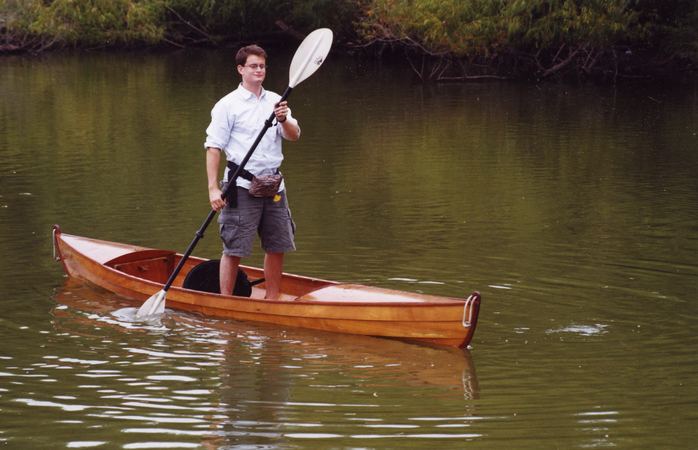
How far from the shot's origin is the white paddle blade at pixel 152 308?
31.7ft

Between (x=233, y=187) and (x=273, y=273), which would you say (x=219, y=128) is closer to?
(x=233, y=187)

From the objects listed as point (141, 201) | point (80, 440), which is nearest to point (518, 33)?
point (141, 201)

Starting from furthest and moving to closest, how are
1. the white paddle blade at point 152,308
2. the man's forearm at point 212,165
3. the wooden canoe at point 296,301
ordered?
the white paddle blade at point 152,308 < the man's forearm at point 212,165 < the wooden canoe at point 296,301

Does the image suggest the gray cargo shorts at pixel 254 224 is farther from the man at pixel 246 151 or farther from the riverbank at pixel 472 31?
the riverbank at pixel 472 31

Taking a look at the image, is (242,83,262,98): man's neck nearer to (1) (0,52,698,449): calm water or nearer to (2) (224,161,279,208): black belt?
(2) (224,161,279,208): black belt

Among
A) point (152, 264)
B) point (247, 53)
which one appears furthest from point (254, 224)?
point (152, 264)

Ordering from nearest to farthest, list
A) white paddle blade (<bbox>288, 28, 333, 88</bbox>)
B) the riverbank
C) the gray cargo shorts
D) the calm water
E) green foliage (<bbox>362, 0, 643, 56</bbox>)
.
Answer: the calm water
the gray cargo shorts
white paddle blade (<bbox>288, 28, 333, 88</bbox>)
green foliage (<bbox>362, 0, 643, 56</bbox>)
the riverbank

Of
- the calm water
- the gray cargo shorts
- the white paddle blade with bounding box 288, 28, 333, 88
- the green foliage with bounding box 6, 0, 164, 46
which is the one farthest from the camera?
the green foliage with bounding box 6, 0, 164, 46

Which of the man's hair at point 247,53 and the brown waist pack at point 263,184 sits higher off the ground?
the man's hair at point 247,53

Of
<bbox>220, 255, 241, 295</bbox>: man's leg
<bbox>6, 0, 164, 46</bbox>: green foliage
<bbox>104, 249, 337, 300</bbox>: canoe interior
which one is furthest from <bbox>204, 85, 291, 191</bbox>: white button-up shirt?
<bbox>6, 0, 164, 46</bbox>: green foliage

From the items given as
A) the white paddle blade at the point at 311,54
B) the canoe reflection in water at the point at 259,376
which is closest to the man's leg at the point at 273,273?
the canoe reflection in water at the point at 259,376

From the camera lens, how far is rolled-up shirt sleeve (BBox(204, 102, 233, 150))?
9039mm

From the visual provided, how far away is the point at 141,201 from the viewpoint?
1498cm

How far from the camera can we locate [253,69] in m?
8.93
